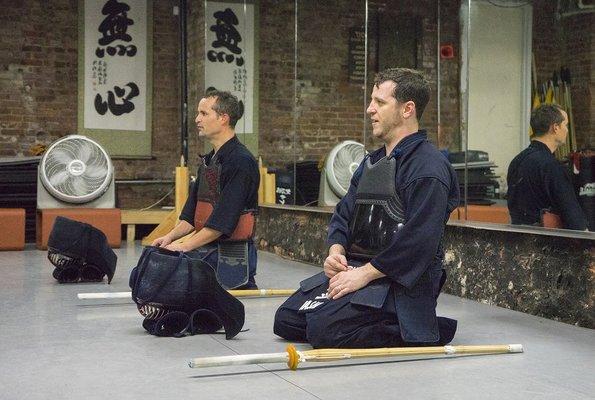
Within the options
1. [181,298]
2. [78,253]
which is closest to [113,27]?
[78,253]

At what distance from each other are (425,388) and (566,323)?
5.54ft

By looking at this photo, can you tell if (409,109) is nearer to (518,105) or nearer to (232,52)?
(518,105)

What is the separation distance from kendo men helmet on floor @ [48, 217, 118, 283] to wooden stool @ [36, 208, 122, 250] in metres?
2.22

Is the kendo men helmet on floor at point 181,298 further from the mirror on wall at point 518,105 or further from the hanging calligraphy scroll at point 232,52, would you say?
the hanging calligraphy scroll at point 232,52

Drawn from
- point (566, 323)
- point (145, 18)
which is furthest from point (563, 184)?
point (145, 18)

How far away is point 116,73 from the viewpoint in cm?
973

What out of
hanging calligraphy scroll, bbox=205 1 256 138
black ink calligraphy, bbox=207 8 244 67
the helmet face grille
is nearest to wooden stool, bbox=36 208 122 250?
the helmet face grille

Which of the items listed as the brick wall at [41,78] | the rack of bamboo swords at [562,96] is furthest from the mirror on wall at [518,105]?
the brick wall at [41,78]

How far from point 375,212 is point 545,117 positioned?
4.75ft

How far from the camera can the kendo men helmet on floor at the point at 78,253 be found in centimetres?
562

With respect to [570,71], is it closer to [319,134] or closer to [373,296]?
[373,296]

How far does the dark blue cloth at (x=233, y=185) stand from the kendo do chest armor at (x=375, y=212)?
4.20ft

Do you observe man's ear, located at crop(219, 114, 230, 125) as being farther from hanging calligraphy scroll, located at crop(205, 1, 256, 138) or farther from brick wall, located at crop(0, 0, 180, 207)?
brick wall, located at crop(0, 0, 180, 207)

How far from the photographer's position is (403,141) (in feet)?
12.2
